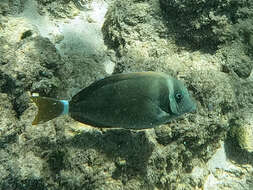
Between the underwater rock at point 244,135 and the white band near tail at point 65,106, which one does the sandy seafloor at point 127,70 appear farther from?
the white band near tail at point 65,106

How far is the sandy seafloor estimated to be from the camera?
8.18 feet

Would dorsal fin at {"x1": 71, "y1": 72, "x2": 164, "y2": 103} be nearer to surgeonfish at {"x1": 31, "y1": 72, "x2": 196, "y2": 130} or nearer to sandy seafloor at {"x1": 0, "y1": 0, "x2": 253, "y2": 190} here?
surgeonfish at {"x1": 31, "y1": 72, "x2": 196, "y2": 130}

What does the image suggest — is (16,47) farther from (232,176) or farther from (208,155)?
(232,176)

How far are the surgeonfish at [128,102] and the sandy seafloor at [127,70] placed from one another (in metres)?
0.47

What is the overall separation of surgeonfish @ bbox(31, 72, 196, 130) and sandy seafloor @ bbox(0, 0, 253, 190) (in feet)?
1.55

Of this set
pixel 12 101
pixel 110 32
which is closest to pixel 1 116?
pixel 12 101

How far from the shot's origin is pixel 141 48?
11.7ft

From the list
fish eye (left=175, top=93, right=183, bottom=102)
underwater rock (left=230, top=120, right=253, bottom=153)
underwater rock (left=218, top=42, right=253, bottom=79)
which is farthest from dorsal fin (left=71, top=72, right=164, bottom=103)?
underwater rock (left=230, top=120, right=253, bottom=153)

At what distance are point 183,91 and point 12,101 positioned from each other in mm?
2005

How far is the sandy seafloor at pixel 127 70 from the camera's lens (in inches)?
98.2

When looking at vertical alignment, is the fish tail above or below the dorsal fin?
below

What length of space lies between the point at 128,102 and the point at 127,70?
3.74ft

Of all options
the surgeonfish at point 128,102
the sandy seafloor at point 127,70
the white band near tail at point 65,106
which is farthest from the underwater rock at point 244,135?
the white band near tail at point 65,106

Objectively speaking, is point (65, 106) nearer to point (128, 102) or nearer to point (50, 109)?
point (50, 109)
